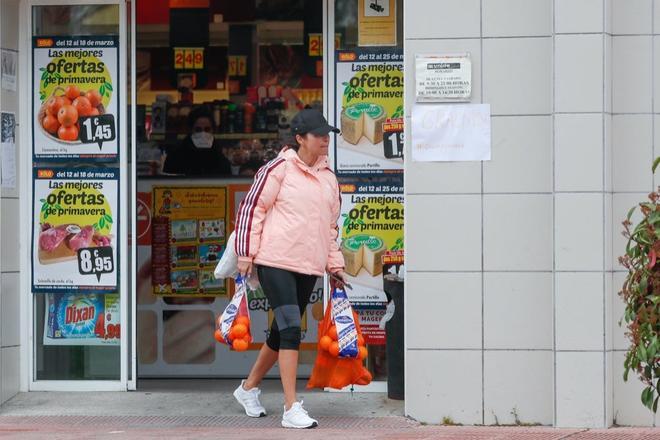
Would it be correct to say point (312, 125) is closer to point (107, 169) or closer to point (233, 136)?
point (107, 169)

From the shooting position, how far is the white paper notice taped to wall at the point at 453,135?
8266 mm

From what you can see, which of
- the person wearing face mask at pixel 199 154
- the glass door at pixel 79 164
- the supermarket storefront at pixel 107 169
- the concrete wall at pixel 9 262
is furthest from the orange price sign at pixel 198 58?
the concrete wall at pixel 9 262

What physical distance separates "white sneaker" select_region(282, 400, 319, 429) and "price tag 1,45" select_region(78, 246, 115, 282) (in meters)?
1.94

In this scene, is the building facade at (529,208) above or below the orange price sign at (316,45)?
below

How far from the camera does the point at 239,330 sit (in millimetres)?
8148

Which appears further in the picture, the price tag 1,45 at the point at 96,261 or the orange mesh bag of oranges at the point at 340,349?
the price tag 1,45 at the point at 96,261

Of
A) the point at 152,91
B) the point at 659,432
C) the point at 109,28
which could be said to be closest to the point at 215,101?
the point at 152,91

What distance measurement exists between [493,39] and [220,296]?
132 inches

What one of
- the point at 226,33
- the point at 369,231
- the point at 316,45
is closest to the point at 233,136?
the point at 226,33

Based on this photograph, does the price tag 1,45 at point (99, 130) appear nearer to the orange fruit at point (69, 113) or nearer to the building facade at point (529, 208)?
the orange fruit at point (69, 113)

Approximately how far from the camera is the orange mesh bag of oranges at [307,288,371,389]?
8281mm

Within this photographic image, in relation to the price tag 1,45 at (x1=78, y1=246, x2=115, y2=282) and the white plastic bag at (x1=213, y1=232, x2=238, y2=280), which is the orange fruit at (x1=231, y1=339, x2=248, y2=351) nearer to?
the white plastic bag at (x1=213, y1=232, x2=238, y2=280)

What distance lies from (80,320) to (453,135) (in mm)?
3070

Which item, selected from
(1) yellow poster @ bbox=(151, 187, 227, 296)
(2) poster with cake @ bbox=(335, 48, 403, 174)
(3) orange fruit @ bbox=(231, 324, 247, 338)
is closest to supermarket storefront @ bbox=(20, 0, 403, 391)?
(2) poster with cake @ bbox=(335, 48, 403, 174)
